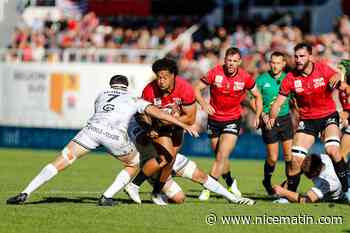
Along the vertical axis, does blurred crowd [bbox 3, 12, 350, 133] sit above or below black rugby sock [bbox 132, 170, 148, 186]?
below

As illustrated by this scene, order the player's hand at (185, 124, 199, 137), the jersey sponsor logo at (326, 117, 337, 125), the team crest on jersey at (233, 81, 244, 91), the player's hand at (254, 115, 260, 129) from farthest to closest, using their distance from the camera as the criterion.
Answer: the team crest on jersey at (233, 81, 244, 91) → the player's hand at (254, 115, 260, 129) → the jersey sponsor logo at (326, 117, 337, 125) → the player's hand at (185, 124, 199, 137)

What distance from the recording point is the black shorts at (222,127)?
18656 millimetres

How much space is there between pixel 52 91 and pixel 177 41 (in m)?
5.37

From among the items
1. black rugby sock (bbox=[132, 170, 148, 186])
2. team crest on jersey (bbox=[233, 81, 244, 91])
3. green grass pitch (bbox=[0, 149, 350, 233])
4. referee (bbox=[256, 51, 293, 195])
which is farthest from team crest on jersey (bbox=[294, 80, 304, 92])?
black rugby sock (bbox=[132, 170, 148, 186])

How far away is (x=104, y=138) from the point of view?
15.4 meters

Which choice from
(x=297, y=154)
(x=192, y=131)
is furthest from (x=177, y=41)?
(x=192, y=131)

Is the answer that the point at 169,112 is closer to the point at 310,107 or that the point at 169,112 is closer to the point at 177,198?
the point at 177,198

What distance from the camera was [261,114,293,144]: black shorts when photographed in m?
19.8

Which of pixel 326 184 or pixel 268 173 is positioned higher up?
pixel 326 184

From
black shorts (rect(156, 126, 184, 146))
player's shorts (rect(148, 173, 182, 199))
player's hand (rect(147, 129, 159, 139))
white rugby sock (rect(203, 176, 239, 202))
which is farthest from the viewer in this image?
player's shorts (rect(148, 173, 182, 199))

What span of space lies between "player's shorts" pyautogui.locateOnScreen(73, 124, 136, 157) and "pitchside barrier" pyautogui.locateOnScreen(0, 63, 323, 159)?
937 inches

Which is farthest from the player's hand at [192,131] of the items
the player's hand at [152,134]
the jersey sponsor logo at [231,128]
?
the jersey sponsor logo at [231,128]

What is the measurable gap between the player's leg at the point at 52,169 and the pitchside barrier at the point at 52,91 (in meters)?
23.8

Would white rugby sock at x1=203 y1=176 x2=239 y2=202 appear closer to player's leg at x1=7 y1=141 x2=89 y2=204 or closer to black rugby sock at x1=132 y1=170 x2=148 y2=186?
black rugby sock at x1=132 y1=170 x2=148 y2=186
